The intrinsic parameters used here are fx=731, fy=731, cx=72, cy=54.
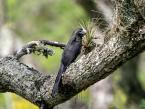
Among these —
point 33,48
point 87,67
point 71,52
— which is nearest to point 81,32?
point 71,52

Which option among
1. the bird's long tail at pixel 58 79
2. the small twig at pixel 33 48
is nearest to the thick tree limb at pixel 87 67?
the bird's long tail at pixel 58 79

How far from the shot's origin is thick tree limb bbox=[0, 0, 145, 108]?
7.37 meters

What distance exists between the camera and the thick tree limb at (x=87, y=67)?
7367 millimetres

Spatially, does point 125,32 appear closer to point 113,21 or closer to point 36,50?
point 113,21

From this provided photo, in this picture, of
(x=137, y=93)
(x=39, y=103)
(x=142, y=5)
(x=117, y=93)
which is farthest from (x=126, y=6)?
(x=117, y=93)

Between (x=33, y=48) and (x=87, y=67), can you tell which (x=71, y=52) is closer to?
(x=87, y=67)

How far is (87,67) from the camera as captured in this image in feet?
25.5

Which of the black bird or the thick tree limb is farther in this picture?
the black bird

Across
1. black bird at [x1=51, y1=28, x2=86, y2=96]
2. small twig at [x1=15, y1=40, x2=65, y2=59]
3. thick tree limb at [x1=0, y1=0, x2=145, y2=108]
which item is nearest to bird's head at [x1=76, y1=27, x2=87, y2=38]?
black bird at [x1=51, y1=28, x2=86, y2=96]

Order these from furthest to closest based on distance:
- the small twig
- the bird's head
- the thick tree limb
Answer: the small twig < the bird's head < the thick tree limb

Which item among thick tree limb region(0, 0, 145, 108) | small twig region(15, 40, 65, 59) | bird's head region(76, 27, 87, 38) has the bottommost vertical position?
thick tree limb region(0, 0, 145, 108)

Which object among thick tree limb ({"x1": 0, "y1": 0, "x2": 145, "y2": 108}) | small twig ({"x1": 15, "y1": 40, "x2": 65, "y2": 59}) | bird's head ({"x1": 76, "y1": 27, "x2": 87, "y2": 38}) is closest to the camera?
thick tree limb ({"x1": 0, "y1": 0, "x2": 145, "y2": 108})

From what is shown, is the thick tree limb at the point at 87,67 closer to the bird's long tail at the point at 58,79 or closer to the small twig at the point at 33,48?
the bird's long tail at the point at 58,79

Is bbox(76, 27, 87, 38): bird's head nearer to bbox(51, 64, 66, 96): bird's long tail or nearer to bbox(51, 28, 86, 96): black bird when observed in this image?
bbox(51, 28, 86, 96): black bird
